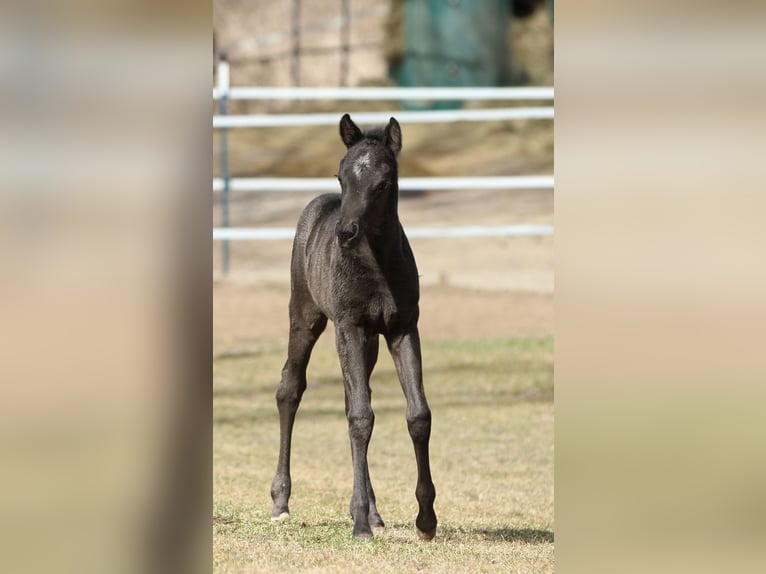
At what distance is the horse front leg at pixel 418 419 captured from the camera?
5.21 meters

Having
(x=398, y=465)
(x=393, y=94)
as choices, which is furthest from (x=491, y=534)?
(x=393, y=94)

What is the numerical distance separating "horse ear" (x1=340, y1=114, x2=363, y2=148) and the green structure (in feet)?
52.4

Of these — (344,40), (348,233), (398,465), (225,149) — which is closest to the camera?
(348,233)

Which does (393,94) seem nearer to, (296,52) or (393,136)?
(393,136)

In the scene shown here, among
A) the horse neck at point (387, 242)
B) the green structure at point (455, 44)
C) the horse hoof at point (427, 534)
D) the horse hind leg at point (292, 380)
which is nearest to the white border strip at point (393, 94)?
the horse hind leg at point (292, 380)

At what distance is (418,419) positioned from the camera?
526cm

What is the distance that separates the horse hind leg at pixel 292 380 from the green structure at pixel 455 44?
15.3 m

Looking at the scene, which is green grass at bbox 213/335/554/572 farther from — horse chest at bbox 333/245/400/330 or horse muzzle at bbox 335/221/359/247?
horse muzzle at bbox 335/221/359/247

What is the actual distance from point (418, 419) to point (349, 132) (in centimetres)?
125

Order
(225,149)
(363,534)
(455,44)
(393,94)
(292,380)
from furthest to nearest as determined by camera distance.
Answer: (455,44), (225,149), (393,94), (292,380), (363,534)

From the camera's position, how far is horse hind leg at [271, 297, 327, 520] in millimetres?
6039

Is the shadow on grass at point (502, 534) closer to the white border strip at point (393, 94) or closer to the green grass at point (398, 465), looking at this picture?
the green grass at point (398, 465)

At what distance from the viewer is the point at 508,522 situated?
247 inches
